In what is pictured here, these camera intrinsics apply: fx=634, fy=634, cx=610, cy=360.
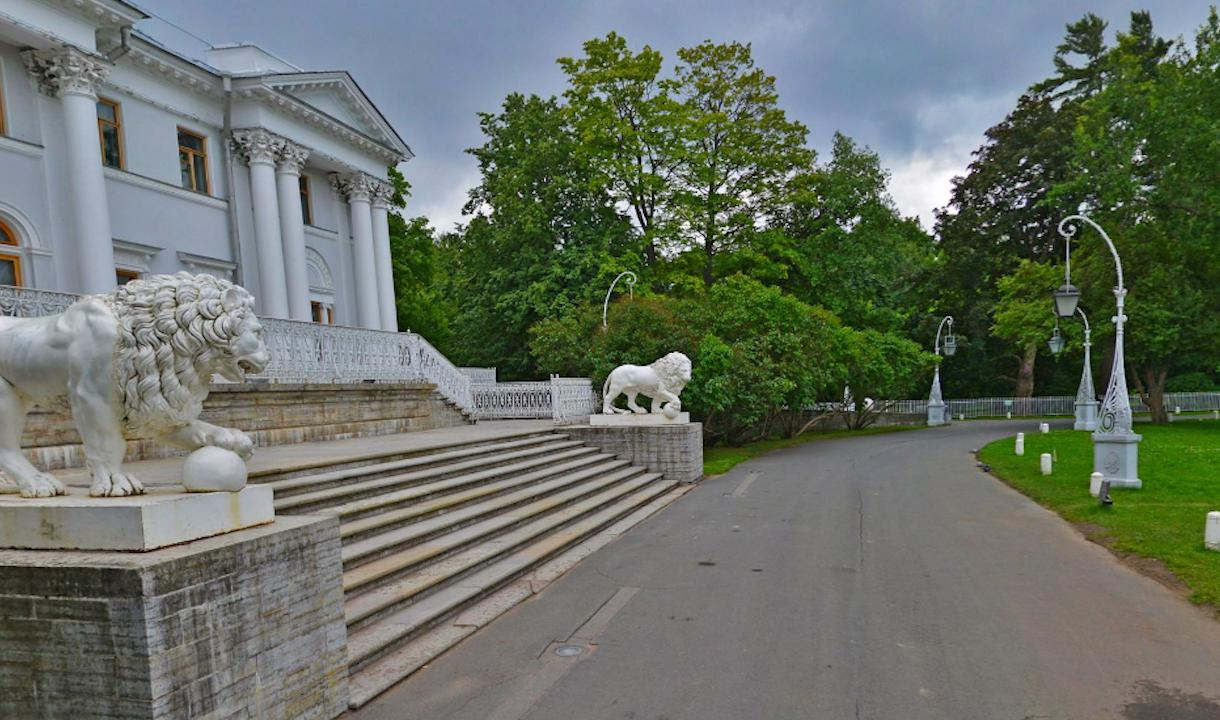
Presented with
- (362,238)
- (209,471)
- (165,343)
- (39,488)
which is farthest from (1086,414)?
(39,488)

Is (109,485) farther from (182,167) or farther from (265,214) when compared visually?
(182,167)

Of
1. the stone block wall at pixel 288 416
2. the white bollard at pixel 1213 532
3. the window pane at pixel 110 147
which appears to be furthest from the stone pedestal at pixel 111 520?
the window pane at pixel 110 147

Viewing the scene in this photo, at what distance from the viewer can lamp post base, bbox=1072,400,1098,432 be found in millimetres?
24500

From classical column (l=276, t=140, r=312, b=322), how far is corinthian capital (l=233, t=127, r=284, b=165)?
0.59 metres

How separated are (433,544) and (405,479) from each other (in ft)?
4.29

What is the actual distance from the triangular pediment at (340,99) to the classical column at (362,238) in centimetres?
167

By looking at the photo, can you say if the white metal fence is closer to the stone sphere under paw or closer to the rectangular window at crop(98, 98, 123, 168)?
the rectangular window at crop(98, 98, 123, 168)

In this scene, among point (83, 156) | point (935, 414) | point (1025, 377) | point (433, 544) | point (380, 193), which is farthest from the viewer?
point (1025, 377)

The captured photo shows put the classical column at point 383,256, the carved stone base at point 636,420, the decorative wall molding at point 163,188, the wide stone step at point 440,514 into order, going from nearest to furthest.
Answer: the wide stone step at point 440,514, the carved stone base at point 636,420, the decorative wall molding at point 163,188, the classical column at point 383,256

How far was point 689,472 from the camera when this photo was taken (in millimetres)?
14133

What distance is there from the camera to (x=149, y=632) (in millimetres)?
3109

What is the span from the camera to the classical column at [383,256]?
71.7 ft

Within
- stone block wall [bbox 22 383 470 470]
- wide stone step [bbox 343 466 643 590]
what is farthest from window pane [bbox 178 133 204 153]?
wide stone step [bbox 343 466 643 590]

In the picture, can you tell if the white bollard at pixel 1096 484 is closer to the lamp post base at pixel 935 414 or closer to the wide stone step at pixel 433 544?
the wide stone step at pixel 433 544
